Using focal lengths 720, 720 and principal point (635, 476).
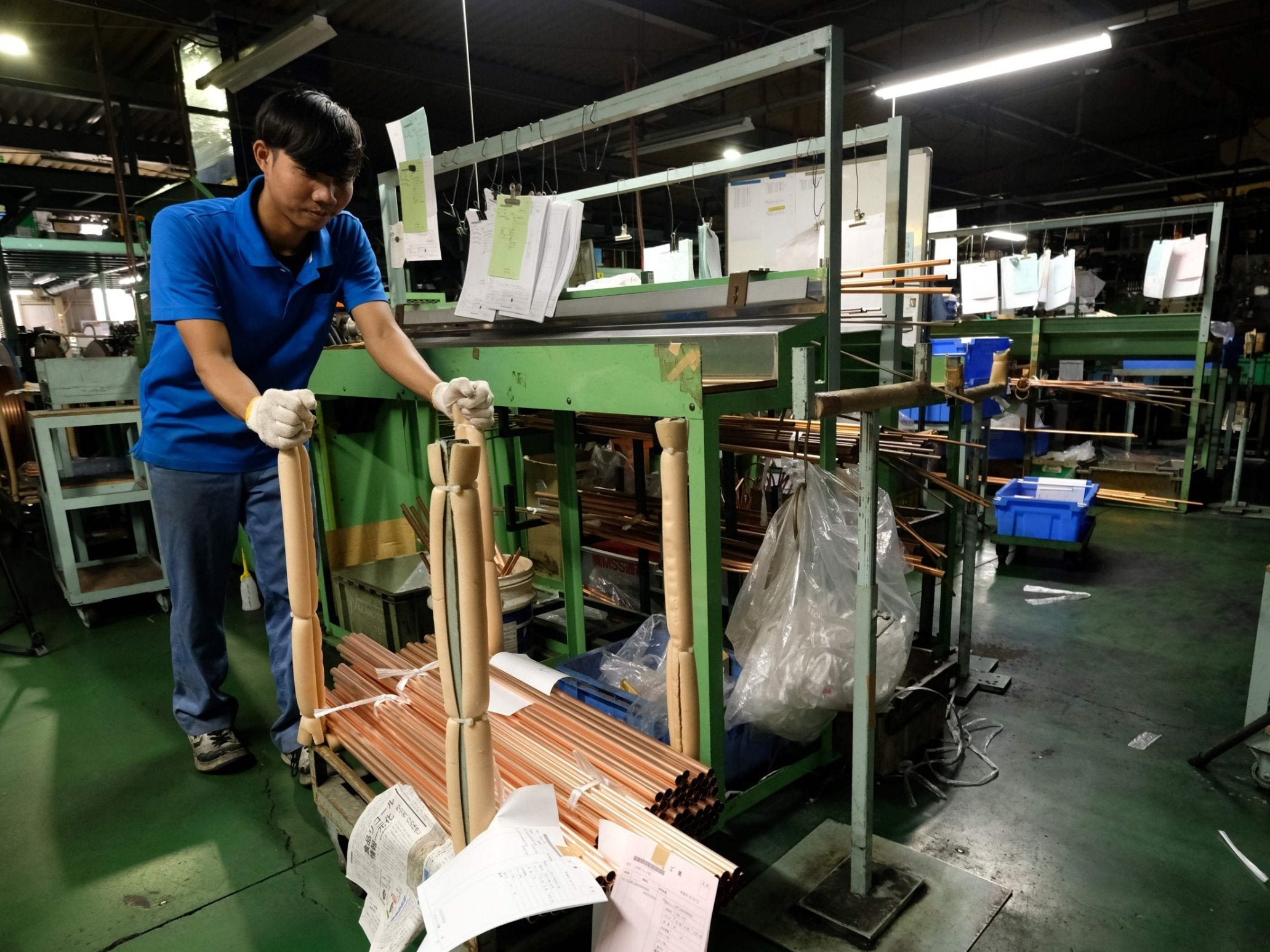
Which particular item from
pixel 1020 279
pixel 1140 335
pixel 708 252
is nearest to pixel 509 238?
pixel 708 252

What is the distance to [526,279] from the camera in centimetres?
203

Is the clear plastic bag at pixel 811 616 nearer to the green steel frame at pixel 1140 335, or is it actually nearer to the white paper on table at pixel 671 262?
the white paper on table at pixel 671 262

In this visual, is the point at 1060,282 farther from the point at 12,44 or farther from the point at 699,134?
the point at 12,44

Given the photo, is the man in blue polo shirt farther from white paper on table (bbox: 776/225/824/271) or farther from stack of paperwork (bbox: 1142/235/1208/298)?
stack of paperwork (bbox: 1142/235/1208/298)

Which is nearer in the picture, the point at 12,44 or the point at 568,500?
the point at 568,500

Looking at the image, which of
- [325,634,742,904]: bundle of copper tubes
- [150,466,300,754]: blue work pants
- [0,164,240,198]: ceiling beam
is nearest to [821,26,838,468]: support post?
[325,634,742,904]: bundle of copper tubes

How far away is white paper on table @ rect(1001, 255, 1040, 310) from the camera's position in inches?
197

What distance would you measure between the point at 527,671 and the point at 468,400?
0.73m

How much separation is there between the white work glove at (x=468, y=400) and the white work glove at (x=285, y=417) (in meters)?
0.26

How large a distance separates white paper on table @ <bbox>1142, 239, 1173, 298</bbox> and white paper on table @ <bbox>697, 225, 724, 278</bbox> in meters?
2.80

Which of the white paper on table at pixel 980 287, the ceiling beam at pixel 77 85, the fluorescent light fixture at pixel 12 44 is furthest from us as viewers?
the white paper on table at pixel 980 287

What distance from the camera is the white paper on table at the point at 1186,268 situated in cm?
454

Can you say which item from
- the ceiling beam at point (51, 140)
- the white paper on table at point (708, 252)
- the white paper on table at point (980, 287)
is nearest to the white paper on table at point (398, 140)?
the white paper on table at point (708, 252)

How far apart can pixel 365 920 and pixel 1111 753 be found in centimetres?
203
